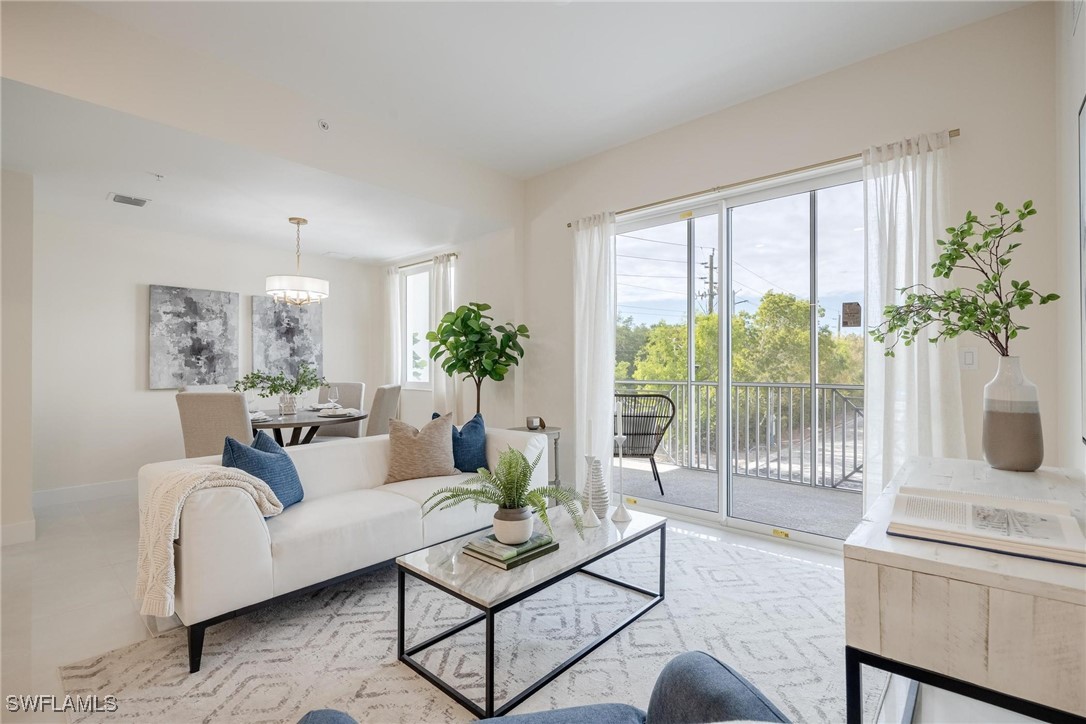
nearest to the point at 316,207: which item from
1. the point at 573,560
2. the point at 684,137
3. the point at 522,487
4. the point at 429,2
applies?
the point at 429,2

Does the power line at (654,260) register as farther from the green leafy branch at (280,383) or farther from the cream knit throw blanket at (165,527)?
the cream knit throw blanket at (165,527)

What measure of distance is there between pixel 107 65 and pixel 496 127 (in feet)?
7.47

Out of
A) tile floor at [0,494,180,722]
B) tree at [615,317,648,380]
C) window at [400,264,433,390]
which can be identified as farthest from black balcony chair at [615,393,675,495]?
tile floor at [0,494,180,722]

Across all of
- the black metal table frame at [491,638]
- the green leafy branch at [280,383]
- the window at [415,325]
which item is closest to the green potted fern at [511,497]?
the black metal table frame at [491,638]

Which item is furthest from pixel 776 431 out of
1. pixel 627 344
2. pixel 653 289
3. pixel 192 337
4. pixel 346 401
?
pixel 192 337

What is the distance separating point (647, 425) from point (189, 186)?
4.12m

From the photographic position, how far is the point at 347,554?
2.39m

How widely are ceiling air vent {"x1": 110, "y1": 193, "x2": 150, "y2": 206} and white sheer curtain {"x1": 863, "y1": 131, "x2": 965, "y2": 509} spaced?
5.33m

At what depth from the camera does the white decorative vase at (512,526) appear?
79.9 inches

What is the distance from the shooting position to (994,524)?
1.05 m

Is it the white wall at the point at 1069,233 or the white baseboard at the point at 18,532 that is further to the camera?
the white baseboard at the point at 18,532

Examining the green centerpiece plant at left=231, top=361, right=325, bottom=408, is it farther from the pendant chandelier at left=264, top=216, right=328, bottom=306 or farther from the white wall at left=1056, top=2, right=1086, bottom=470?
the white wall at left=1056, top=2, right=1086, bottom=470

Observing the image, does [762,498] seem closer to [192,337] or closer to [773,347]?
[773,347]

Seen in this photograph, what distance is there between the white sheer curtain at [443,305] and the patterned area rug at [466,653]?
118 inches
